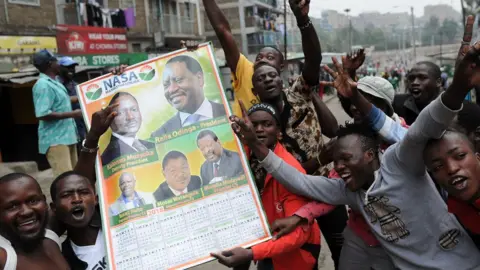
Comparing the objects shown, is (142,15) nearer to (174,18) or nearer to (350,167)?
(174,18)

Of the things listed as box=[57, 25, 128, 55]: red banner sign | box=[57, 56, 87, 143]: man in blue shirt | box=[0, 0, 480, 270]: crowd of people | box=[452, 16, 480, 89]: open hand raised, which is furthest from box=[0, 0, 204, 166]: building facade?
box=[452, 16, 480, 89]: open hand raised

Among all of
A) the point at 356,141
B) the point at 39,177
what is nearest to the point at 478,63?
the point at 356,141

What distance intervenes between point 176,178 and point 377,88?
124cm

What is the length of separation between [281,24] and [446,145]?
45.9 meters

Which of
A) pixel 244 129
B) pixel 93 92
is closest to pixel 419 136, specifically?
pixel 244 129

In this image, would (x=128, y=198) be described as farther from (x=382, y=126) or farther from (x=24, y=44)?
(x=24, y=44)

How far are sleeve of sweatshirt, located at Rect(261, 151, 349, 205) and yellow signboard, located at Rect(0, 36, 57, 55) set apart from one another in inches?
498

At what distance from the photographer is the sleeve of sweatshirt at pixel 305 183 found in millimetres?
2232

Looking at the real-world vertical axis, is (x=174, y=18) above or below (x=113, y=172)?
above

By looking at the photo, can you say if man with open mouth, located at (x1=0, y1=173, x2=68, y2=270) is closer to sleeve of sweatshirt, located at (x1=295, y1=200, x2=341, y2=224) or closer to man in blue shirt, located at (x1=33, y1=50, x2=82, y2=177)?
sleeve of sweatshirt, located at (x1=295, y1=200, x2=341, y2=224)

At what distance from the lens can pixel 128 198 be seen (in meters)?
2.17

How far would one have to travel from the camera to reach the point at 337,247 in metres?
2.77

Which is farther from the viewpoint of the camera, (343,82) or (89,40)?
(89,40)

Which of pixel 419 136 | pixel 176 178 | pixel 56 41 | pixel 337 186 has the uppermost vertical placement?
pixel 56 41
